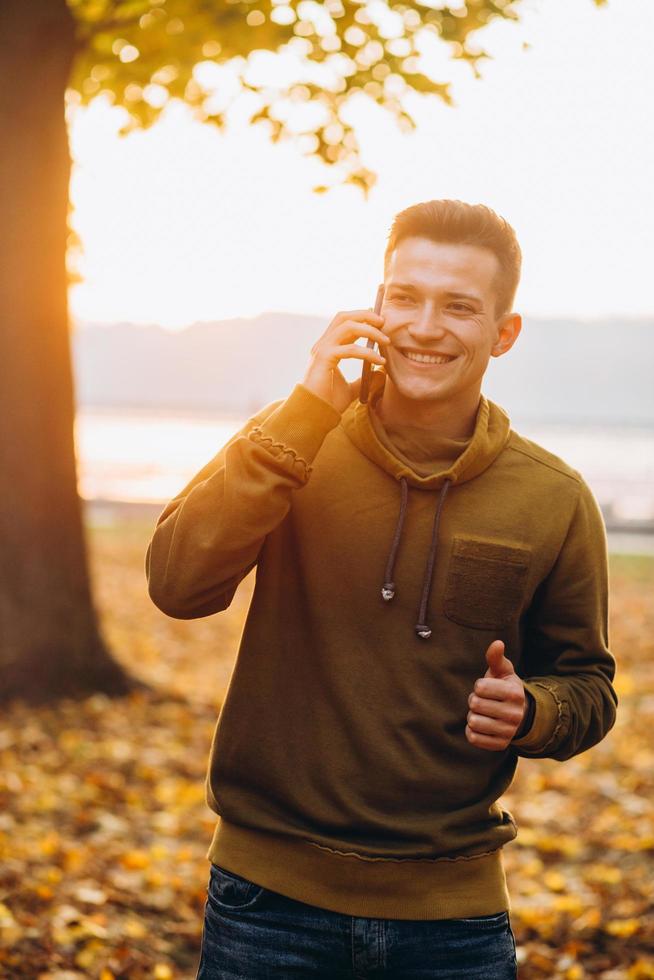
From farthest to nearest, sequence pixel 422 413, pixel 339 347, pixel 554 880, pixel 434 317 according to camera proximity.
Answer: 1. pixel 554 880
2. pixel 422 413
3. pixel 434 317
4. pixel 339 347

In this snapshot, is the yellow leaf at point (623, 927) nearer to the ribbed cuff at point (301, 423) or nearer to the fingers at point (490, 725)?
the fingers at point (490, 725)

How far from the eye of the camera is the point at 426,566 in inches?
96.1

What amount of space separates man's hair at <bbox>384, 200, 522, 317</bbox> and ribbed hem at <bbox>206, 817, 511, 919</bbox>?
4.08 ft

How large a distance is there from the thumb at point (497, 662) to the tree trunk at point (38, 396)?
584cm

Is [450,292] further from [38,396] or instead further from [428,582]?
[38,396]

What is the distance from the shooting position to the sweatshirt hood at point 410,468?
248 cm

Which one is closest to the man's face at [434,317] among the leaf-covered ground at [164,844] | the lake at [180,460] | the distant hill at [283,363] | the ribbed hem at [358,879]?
the ribbed hem at [358,879]

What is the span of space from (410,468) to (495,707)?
1.83 ft

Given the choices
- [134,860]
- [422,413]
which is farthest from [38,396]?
[422,413]

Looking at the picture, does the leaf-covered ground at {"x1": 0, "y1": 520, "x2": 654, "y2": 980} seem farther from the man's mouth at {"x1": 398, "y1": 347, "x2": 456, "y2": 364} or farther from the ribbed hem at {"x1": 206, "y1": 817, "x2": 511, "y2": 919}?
the man's mouth at {"x1": 398, "y1": 347, "x2": 456, "y2": 364}

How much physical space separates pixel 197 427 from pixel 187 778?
71.2 m

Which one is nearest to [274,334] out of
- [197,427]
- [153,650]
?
[197,427]

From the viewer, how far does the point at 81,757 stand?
22.4 feet

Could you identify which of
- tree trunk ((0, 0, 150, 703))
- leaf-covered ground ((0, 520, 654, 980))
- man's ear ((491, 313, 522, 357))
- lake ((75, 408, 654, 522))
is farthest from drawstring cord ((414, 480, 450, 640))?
lake ((75, 408, 654, 522))
